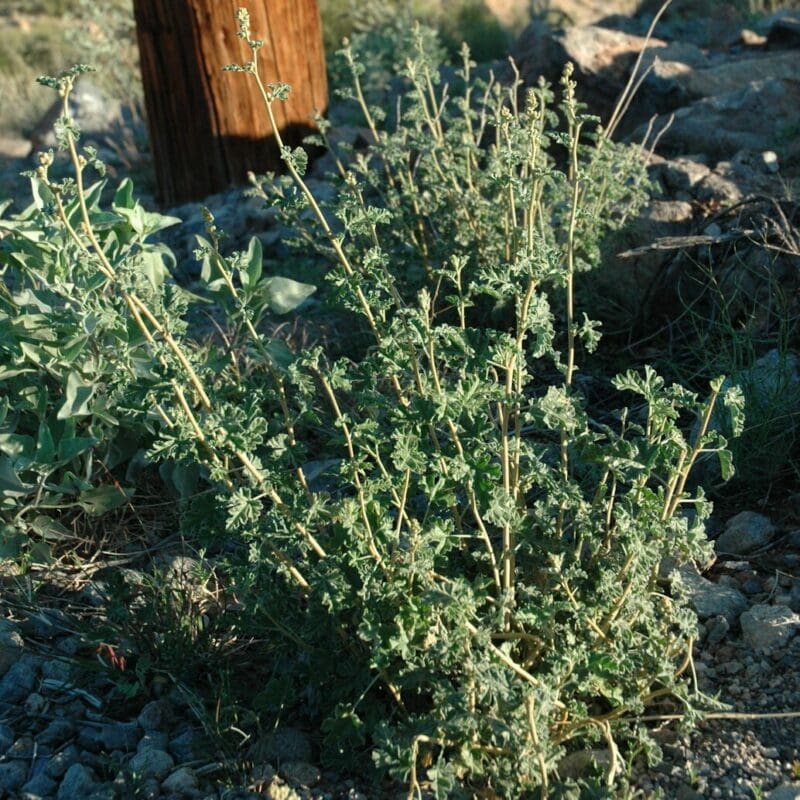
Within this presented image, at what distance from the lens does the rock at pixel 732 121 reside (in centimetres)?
530

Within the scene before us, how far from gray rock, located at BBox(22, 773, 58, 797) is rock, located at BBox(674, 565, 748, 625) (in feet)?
5.09

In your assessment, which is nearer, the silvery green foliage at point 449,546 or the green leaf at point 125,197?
the silvery green foliage at point 449,546

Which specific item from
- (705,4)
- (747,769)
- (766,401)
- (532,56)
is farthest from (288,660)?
(705,4)

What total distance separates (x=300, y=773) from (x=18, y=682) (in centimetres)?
86

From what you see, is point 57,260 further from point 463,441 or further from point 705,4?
point 705,4

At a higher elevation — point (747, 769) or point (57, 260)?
point (57, 260)

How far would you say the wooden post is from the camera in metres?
5.72

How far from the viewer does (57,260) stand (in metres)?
3.27

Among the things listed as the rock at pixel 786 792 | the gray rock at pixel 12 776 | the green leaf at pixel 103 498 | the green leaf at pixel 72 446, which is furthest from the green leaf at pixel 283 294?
the rock at pixel 786 792

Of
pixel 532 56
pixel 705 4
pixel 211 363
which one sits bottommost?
pixel 705 4

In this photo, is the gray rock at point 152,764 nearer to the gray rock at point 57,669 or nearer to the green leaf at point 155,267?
the gray rock at point 57,669

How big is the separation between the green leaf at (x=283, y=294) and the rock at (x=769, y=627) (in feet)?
4.73

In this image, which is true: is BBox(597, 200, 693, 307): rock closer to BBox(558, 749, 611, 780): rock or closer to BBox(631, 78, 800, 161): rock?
BBox(631, 78, 800, 161): rock

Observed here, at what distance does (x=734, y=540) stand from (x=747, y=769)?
90cm
